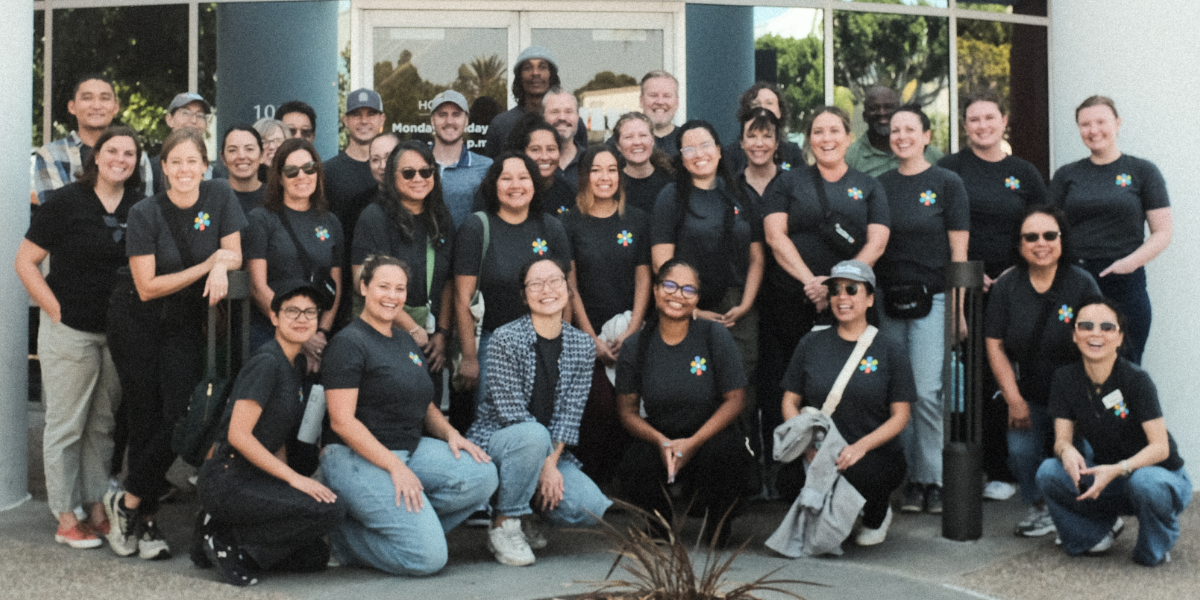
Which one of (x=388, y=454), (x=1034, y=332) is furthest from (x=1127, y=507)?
(x=388, y=454)

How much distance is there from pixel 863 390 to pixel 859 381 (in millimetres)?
44

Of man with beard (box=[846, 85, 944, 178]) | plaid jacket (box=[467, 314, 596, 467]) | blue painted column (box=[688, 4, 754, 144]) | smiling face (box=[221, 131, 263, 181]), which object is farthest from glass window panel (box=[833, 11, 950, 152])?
smiling face (box=[221, 131, 263, 181])

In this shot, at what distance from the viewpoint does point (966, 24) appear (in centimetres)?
1013

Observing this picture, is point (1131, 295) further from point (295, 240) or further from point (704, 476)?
point (295, 240)

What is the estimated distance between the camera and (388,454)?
5.02 metres

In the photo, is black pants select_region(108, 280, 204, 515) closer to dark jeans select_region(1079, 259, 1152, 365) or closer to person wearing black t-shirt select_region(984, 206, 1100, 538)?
person wearing black t-shirt select_region(984, 206, 1100, 538)

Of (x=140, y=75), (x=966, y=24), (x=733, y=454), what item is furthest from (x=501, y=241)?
(x=966, y=24)

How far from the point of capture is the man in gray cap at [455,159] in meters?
6.39

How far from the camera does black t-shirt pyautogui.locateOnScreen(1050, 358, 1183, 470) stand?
16.9 feet

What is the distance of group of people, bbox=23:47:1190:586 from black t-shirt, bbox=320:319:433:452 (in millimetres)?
11

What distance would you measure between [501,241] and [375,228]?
0.58 meters

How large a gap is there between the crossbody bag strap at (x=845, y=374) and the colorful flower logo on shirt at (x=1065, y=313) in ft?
2.90

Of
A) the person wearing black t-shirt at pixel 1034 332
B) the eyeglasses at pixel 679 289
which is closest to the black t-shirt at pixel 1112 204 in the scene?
the person wearing black t-shirt at pixel 1034 332

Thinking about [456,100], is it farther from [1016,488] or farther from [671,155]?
[1016,488]
